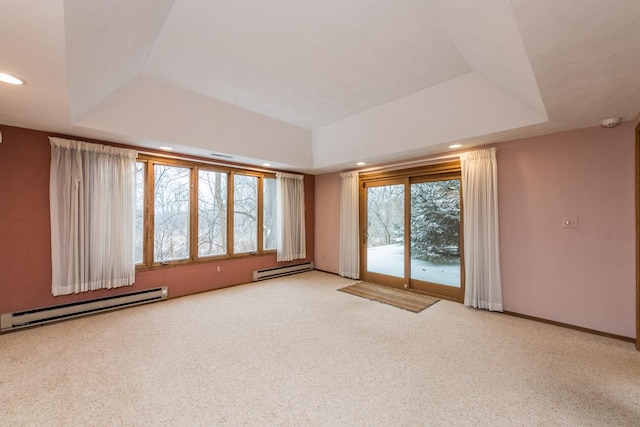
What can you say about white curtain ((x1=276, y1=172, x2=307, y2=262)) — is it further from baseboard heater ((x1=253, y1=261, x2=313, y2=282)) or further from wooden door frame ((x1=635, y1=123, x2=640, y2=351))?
wooden door frame ((x1=635, y1=123, x2=640, y2=351))

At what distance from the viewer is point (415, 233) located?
4715 mm

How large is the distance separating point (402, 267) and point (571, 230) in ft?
8.02

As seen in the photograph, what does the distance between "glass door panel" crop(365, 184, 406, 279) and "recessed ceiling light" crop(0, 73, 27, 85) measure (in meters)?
4.85

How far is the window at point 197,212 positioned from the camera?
4.05m

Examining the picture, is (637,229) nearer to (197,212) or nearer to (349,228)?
(349,228)

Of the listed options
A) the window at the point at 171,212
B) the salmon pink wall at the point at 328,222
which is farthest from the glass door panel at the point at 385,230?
the window at the point at 171,212

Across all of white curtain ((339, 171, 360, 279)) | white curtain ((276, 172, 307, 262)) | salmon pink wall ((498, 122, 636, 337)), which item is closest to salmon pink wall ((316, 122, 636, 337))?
salmon pink wall ((498, 122, 636, 337))

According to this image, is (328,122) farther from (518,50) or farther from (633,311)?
(633,311)

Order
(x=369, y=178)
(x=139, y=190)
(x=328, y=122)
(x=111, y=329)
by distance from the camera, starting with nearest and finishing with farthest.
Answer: (x=111, y=329), (x=139, y=190), (x=328, y=122), (x=369, y=178)

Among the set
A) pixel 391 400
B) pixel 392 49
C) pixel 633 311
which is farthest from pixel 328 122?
pixel 633 311

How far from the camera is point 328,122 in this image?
15.5 ft

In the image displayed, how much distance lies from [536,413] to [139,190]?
16.9 feet

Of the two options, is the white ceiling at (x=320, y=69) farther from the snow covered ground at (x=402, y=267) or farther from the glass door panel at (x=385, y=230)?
the snow covered ground at (x=402, y=267)

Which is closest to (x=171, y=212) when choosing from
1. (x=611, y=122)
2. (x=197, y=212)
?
(x=197, y=212)
